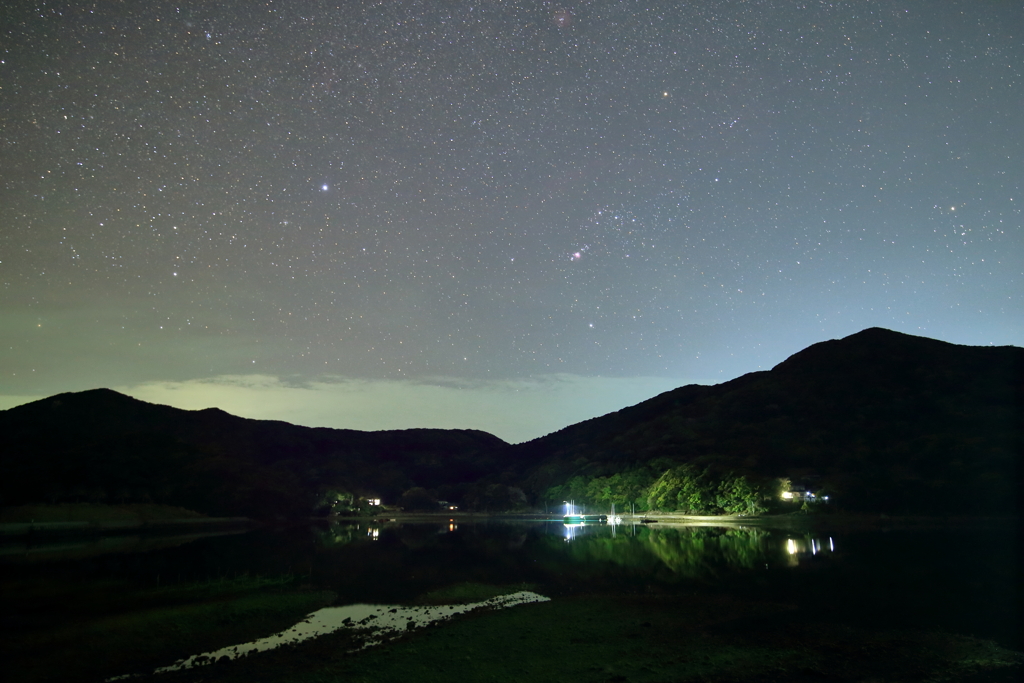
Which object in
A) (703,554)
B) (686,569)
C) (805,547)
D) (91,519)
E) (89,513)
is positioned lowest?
(805,547)

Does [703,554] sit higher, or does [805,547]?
[703,554]

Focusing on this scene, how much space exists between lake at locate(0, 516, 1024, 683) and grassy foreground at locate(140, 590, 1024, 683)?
102mm

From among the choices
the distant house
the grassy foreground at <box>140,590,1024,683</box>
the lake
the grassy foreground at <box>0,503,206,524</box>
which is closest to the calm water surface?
the lake

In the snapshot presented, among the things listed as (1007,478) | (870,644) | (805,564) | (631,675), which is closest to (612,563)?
(805,564)

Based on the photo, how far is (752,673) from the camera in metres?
17.2

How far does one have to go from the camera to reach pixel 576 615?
2603 centimetres

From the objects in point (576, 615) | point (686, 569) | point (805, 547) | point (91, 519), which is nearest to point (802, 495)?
point (805, 547)

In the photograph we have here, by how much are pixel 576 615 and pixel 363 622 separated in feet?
31.3

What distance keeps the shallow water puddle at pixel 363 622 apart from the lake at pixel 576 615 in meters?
0.86

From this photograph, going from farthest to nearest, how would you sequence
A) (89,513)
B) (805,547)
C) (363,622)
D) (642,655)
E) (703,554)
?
(89,513)
(805,547)
(703,554)
(363,622)
(642,655)

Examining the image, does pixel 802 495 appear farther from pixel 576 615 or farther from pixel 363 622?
pixel 363 622

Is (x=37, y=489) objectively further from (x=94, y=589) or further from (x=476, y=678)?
(x=476, y=678)

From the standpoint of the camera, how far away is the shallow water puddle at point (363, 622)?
21750 mm

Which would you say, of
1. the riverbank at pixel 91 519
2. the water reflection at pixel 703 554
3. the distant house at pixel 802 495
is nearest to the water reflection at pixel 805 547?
the water reflection at pixel 703 554
